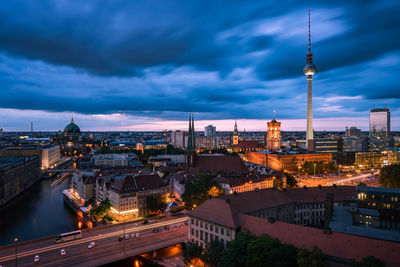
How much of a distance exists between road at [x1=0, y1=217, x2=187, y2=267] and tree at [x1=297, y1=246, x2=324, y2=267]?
17.3 meters

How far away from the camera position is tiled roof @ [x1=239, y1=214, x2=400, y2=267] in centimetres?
2278

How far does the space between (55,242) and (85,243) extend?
3764 mm

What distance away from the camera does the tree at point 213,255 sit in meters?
29.8

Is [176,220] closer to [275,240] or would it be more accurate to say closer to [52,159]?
[275,240]

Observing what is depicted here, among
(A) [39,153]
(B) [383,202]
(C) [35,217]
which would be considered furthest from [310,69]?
(C) [35,217]

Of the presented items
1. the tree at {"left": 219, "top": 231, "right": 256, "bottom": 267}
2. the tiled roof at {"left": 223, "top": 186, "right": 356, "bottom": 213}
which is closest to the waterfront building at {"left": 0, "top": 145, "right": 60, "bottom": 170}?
the tiled roof at {"left": 223, "top": 186, "right": 356, "bottom": 213}

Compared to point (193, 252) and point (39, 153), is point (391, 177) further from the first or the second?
point (39, 153)

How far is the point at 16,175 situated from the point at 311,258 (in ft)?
256

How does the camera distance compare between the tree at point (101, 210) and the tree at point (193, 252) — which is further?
the tree at point (101, 210)

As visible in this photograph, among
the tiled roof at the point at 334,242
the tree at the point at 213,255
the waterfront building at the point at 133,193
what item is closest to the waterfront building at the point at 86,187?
the waterfront building at the point at 133,193

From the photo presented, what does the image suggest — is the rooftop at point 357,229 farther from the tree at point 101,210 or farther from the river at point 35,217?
the river at point 35,217

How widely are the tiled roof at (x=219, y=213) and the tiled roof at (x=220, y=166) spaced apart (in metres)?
39.1

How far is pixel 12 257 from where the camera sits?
100 feet

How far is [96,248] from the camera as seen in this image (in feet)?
109
